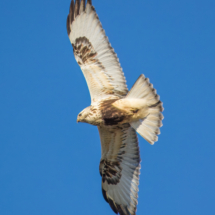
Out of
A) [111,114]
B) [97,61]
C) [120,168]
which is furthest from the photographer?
[120,168]

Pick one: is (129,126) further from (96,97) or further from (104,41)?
(104,41)

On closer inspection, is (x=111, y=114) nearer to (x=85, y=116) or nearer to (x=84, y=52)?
(x=85, y=116)

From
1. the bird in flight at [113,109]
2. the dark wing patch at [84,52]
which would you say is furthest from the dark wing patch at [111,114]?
the dark wing patch at [84,52]

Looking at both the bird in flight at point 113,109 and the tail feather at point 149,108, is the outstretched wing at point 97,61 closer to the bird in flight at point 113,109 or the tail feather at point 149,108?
the bird in flight at point 113,109

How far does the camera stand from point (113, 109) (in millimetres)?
7207

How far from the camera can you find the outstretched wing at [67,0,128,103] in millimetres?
7629

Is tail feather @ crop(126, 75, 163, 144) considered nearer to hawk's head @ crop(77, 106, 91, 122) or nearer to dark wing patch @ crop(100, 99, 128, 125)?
dark wing patch @ crop(100, 99, 128, 125)

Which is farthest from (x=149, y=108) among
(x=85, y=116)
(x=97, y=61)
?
(x=97, y=61)

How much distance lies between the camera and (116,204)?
816cm

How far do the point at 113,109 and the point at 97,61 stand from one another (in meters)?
1.14

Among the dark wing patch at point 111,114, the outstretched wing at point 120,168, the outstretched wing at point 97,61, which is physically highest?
the outstretched wing at point 97,61

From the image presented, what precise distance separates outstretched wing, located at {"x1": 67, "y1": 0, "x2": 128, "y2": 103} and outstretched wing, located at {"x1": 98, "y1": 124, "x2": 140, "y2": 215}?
81cm

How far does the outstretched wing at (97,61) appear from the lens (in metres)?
7.63

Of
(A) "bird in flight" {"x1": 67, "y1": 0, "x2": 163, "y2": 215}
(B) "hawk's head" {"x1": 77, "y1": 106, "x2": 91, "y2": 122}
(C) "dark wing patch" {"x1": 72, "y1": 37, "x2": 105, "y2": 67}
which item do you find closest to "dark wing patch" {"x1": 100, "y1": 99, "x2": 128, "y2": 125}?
(A) "bird in flight" {"x1": 67, "y1": 0, "x2": 163, "y2": 215}
